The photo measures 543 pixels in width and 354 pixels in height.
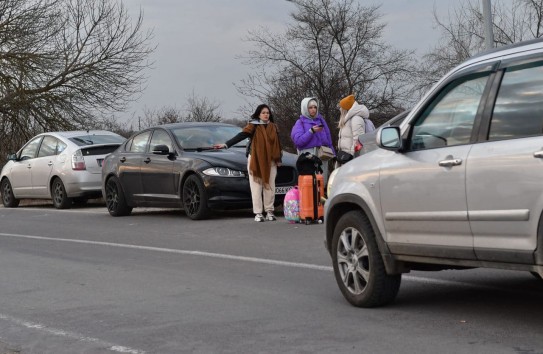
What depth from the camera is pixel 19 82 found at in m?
31.8

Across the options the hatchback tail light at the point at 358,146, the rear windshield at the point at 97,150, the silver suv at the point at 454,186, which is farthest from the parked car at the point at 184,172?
the silver suv at the point at 454,186

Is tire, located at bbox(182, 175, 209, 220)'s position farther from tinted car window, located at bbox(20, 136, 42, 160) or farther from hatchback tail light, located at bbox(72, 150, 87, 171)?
tinted car window, located at bbox(20, 136, 42, 160)

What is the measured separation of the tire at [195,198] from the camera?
573 inches

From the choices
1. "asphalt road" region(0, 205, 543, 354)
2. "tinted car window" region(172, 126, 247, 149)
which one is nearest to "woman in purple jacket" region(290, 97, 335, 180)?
"tinted car window" region(172, 126, 247, 149)

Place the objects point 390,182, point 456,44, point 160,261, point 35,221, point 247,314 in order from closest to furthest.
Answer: point 390,182 < point 247,314 < point 160,261 < point 35,221 < point 456,44

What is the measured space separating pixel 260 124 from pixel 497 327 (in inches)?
348

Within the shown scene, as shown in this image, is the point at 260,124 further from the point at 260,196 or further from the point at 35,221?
the point at 35,221

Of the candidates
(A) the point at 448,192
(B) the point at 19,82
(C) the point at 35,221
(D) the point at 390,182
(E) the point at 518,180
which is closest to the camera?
(E) the point at 518,180

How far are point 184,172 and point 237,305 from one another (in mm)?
7804

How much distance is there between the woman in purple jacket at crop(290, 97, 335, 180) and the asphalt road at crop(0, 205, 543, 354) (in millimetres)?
2277

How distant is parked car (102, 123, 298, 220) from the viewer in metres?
14.6

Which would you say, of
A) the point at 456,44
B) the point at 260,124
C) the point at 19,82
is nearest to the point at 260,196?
the point at 260,124

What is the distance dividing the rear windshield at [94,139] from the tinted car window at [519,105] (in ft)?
50.5

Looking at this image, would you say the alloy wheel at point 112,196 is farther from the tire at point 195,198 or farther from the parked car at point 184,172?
the tire at point 195,198
